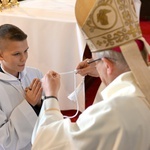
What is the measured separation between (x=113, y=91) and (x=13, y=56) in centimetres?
73

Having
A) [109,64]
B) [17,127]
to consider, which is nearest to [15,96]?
[17,127]

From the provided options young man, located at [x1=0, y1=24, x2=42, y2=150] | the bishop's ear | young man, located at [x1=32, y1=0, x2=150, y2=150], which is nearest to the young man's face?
young man, located at [x1=0, y1=24, x2=42, y2=150]

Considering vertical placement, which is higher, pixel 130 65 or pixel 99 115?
pixel 130 65

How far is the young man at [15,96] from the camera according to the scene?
1.46 meters

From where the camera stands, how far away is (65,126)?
40.2 inches

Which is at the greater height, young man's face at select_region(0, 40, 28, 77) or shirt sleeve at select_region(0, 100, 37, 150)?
young man's face at select_region(0, 40, 28, 77)

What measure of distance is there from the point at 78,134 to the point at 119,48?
0.94 ft

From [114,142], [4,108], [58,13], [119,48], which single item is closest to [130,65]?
[119,48]

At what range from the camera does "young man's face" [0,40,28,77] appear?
1565 millimetres

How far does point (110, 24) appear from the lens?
101cm

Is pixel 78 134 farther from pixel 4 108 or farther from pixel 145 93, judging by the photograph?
pixel 4 108

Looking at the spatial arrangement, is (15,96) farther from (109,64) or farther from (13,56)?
(109,64)

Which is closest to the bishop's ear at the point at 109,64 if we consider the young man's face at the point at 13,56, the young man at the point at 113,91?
the young man at the point at 113,91

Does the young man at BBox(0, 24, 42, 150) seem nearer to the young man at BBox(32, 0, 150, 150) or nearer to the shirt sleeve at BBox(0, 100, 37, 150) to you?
the shirt sleeve at BBox(0, 100, 37, 150)
